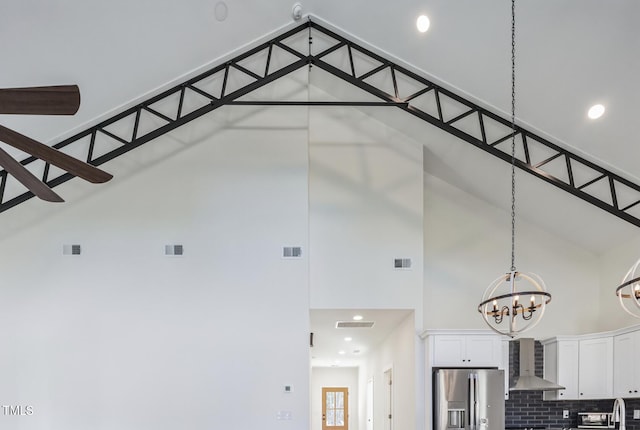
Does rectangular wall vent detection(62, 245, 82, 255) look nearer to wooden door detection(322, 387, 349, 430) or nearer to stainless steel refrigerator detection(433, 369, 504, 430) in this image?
stainless steel refrigerator detection(433, 369, 504, 430)

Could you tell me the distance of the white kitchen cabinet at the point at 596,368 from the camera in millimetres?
8562

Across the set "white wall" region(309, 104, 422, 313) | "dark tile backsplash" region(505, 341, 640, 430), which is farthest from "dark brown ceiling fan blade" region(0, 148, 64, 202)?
"dark tile backsplash" region(505, 341, 640, 430)

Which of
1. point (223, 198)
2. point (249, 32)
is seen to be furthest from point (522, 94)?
point (223, 198)

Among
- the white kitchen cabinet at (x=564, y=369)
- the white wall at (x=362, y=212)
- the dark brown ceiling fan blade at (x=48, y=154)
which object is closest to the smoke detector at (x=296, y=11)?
the white wall at (x=362, y=212)

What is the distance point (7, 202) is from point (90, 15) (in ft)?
9.33

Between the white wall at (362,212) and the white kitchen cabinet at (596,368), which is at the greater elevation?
the white wall at (362,212)

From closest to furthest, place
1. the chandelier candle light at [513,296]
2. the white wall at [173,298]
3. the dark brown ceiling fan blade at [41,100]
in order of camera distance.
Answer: the dark brown ceiling fan blade at [41,100] < the chandelier candle light at [513,296] < the white wall at [173,298]

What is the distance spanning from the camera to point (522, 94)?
→ 23.6 feet

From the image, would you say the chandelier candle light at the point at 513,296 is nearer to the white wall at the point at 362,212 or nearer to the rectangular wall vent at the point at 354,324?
the white wall at the point at 362,212

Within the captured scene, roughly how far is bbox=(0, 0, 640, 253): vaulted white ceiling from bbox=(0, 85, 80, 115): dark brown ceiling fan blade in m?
2.30

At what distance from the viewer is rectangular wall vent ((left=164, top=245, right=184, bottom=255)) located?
29.0 ft

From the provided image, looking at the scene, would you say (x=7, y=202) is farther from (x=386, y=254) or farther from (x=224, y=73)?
(x=386, y=254)

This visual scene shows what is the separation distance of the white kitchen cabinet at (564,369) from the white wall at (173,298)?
3.25m

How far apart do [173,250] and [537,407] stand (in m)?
5.23
